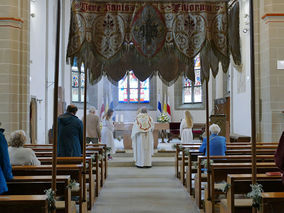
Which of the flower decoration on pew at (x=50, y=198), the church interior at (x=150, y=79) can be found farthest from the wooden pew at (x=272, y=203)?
the flower decoration on pew at (x=50, y=198)

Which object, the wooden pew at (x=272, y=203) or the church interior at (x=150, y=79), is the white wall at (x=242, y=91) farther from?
the wooden pew at (x=272, y=203)

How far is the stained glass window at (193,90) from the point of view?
17.5 metres

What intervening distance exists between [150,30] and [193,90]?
530 inches

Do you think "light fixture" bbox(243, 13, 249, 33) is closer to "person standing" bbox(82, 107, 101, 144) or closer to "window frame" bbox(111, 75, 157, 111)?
"person standing" bbox(82, 107, 101, 144)

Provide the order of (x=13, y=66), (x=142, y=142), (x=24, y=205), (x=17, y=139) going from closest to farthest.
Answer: (x=24, y=205) → (x=17, y=139) → (x=13, y=66) → (x=142, y=142)

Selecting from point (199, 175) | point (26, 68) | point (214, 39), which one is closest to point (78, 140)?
point (199, 175)

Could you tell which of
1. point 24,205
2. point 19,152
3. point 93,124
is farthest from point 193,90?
point 24,205

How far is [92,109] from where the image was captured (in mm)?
8195

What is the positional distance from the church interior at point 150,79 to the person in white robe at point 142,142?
323 millimetres

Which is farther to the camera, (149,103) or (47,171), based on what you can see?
(149,103)

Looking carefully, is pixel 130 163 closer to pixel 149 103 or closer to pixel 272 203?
pixel 272 203

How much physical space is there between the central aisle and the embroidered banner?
2260mm

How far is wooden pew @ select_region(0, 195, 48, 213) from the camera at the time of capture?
9.25 feet

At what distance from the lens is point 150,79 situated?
4895 mm
